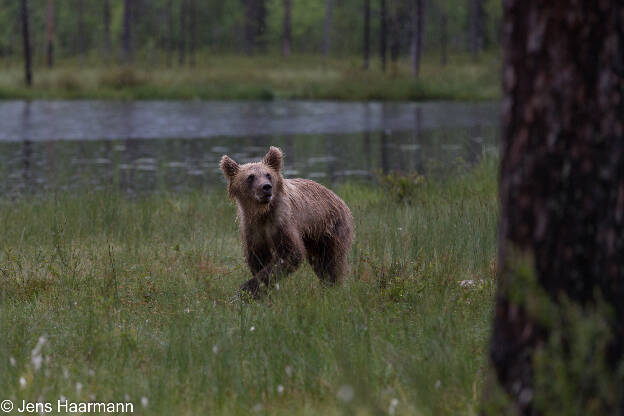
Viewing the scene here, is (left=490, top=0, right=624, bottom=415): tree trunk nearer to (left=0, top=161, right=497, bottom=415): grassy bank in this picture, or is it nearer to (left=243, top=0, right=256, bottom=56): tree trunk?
(left=0, top=161, right=497, bottom=415): grassy bank

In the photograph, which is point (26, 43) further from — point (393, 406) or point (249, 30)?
point (393, 406)

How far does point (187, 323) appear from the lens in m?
5.27

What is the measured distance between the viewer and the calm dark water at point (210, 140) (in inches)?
715

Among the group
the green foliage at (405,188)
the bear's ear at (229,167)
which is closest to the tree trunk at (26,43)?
the green foliage at (405,188)

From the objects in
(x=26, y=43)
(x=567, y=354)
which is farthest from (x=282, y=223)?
(x=26, y=43)

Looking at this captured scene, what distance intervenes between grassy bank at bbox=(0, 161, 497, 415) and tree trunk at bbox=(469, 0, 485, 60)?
66460 millimetres

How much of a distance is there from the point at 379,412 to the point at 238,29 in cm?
9624

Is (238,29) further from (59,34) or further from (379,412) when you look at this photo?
(379,412)

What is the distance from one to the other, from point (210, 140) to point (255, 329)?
22.2 metres

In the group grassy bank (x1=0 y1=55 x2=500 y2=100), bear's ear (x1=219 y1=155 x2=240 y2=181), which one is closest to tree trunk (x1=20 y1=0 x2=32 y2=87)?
grassy bank (x1=0 y1=55 x2=500 y2=100)

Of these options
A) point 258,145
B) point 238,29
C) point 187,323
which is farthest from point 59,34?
point 187,323

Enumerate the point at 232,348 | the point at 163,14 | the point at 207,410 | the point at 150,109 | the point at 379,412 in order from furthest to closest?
1. the point at 163,14
2. the point at 150,109
3. the point at 232,348
4. the point at 207,410
5. the point at 379,412

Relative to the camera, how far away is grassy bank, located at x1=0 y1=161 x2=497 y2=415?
13.8 feet

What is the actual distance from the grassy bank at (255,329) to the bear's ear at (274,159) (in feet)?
3.43
